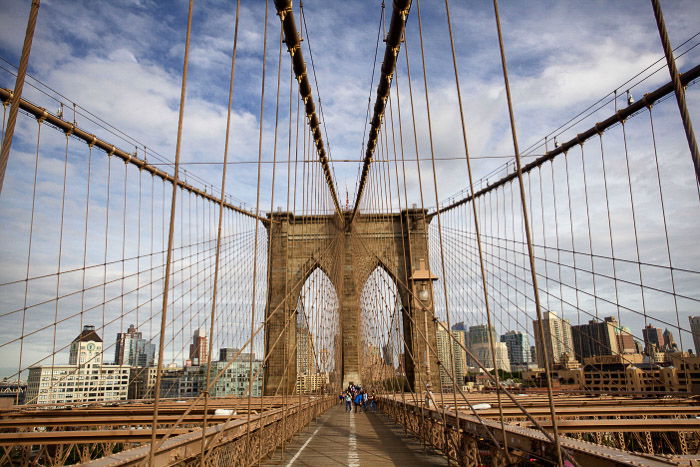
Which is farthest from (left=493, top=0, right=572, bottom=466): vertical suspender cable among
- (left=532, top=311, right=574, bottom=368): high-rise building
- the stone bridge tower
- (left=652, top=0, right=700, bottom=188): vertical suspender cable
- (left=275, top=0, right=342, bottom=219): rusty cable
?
the stone bridge tower

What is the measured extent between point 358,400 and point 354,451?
9438mm

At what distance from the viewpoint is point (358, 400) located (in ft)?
49.9

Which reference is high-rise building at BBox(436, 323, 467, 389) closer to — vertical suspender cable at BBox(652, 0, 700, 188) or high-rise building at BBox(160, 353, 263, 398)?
high-rise building at BBox(160, 353, 263, 398)

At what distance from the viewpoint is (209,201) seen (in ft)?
63.1

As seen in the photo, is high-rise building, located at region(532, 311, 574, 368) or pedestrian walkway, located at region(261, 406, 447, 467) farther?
pedestrian walkway, located at region(261, 406, 447, 467)

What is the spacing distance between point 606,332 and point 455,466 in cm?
1268

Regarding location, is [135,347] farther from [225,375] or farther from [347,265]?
[347,265]

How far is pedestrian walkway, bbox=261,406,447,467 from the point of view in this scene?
5293mm

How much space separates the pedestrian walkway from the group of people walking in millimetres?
6846

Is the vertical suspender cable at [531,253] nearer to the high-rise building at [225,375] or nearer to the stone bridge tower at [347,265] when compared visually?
the high-rise building at [225,375]

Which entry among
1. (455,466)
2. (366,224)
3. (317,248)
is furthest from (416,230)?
Answer: (455,466)

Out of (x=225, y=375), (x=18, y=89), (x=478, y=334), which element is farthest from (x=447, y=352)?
(x=18, y=89)

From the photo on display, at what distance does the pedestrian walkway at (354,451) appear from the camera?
17.4 feet

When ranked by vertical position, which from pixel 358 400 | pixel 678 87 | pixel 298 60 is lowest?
pixel 358 400
